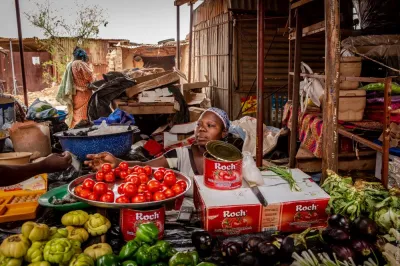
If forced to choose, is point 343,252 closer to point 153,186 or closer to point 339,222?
point 339,222

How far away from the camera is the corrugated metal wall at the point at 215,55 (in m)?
10.1

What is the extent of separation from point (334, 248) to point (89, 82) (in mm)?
8270

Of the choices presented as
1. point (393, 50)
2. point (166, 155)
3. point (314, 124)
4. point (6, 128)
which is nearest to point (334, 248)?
point (166, 155)

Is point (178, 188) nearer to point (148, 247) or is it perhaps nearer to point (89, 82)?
point (148, 247)

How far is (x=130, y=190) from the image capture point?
87.4 inches

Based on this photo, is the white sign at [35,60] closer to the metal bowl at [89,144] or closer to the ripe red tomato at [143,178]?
the metal bowl at [89,144]

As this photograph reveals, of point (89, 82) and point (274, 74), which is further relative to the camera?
point (274, 74)

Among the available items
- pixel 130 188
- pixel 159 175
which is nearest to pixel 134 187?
pixel 130 188

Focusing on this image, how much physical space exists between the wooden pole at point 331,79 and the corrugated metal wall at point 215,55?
6.80 metres

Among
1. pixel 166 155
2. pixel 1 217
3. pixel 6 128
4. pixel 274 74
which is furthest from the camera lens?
pixel 274 74

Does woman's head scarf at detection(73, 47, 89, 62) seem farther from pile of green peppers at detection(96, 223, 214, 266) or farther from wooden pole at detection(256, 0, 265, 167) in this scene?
pile of green peppers at detection(96, 223, 214, 266)

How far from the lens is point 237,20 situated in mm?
9523

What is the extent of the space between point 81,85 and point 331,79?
288 inches

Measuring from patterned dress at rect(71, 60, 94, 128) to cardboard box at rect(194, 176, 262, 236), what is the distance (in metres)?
7.53
